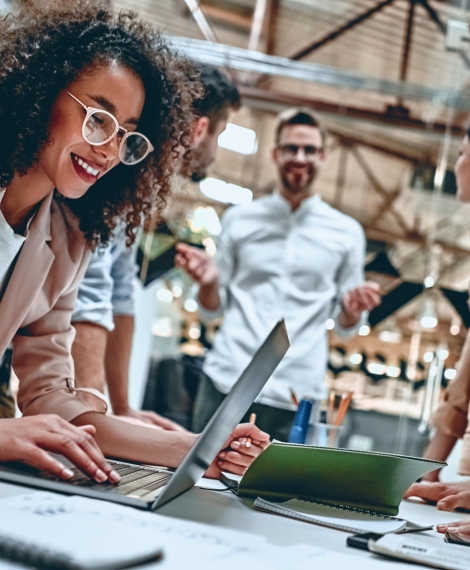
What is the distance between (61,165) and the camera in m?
1.33

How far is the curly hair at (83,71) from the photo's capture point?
135 cm

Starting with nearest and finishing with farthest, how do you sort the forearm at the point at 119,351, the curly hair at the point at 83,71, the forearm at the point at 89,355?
the curly hair at the point at 83,71, the forearm at the point at 89,355, the forearm at the point at 119,351

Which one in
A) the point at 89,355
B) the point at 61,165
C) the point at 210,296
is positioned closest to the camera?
the point at 61,165

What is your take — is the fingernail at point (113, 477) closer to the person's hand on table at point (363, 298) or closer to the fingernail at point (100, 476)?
the fingernail at point (100, 476)

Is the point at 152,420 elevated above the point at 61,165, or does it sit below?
below

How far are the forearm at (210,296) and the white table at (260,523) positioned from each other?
4.98 ft

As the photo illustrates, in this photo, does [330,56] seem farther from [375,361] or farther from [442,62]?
[375,361]

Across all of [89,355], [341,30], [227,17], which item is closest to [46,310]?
[89,355]

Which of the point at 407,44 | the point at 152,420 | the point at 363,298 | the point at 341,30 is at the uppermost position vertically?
the point at 341,30

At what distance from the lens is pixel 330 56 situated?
17.6 ft

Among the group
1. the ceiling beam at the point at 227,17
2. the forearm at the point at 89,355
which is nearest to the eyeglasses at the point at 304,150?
the forearm at the point at 89,355

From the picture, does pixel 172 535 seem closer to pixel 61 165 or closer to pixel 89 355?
pixel 61 165

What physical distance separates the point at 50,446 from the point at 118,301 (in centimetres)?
137

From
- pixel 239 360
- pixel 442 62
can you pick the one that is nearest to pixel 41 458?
pixel 239 360
